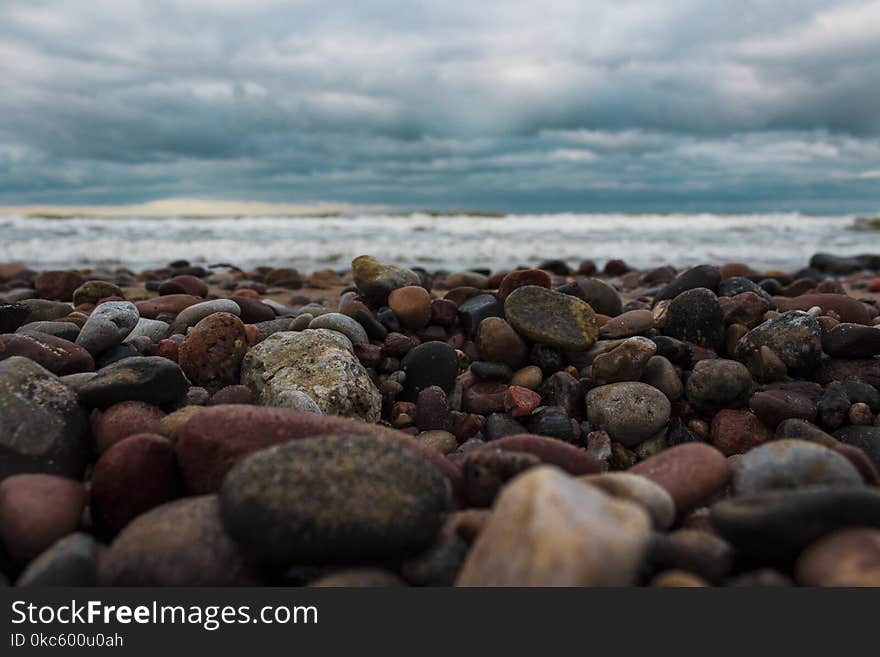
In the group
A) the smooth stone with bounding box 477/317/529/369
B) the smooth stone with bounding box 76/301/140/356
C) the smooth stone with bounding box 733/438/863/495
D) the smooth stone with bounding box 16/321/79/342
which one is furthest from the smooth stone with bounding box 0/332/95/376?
the smooth stone with bounding box 733/438/863/495

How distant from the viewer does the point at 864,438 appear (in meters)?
3.59

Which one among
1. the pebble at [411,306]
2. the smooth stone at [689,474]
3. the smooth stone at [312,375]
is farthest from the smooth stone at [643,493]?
the pebble at [411,306]

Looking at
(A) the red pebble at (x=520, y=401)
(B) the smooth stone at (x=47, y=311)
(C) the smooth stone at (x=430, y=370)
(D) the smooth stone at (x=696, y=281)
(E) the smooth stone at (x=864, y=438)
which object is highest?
(D) the smooth stone at (x=696, y=281)

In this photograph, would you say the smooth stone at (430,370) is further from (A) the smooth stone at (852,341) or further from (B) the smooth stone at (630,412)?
(A) the smooth stone at (852,341)

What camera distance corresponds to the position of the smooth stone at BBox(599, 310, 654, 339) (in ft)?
14.5

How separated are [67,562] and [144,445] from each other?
0.51 metres

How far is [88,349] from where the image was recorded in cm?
371

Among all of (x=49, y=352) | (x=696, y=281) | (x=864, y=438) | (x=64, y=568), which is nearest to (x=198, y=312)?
(x=49, y=352)

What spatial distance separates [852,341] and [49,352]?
454 cm

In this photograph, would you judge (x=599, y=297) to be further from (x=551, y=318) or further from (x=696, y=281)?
(x=551, y=318)

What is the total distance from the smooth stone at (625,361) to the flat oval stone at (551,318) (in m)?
0.25

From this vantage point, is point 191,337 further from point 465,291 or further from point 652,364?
point 652,364

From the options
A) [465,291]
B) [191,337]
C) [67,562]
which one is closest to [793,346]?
[465,291]

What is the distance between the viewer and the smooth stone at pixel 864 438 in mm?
3508
